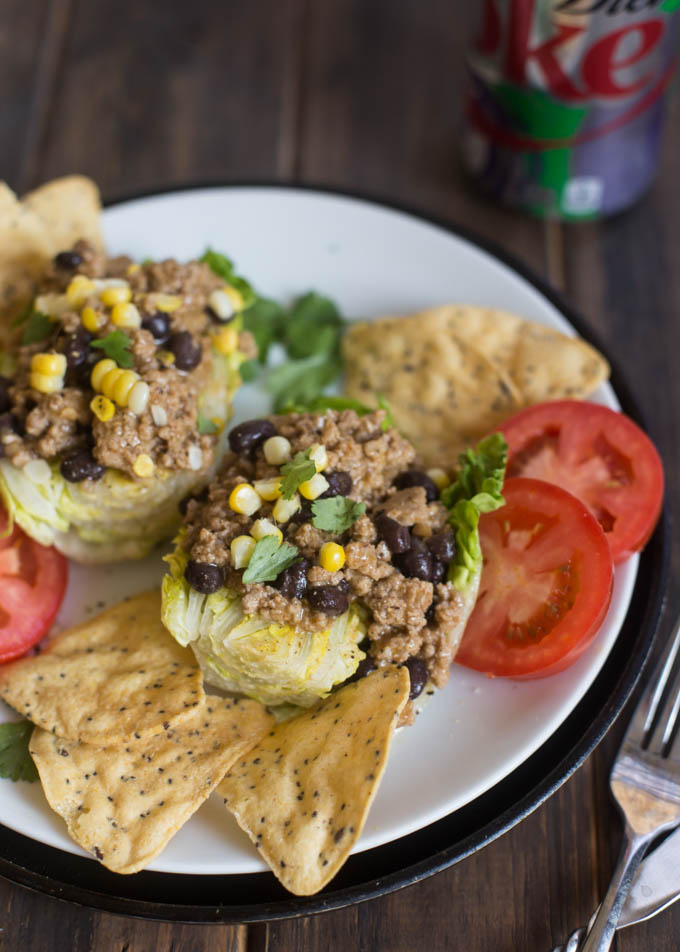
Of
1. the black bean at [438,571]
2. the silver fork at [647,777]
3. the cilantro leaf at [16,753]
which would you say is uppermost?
the black bean at [438,571]

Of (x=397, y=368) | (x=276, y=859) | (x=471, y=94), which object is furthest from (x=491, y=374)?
(x=276, y=859)

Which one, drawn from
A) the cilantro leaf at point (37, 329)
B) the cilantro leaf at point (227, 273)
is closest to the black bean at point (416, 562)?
the cilantro leaf at point (227, 273)

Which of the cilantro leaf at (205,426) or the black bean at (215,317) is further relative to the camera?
the black bean at (215,317)

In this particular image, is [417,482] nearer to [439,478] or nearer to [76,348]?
[439,478]

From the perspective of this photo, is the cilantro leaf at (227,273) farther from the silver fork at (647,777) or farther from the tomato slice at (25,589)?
the silver fork at (647,777)

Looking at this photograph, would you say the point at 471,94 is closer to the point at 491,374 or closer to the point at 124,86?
the point at 491,374
